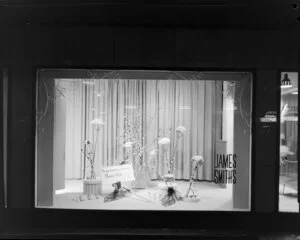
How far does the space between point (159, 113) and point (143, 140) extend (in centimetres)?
47

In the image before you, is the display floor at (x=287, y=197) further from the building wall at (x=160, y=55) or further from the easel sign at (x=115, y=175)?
the easel sign at (x=115, y=175)

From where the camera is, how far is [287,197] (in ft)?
13.9

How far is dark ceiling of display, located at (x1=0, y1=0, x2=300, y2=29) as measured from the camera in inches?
136

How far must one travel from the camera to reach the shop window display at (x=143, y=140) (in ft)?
14.0

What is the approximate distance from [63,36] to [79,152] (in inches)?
67.0

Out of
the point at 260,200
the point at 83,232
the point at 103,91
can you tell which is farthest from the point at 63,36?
the point at 260,200

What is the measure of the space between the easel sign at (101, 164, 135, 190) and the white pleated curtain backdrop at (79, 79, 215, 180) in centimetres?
9

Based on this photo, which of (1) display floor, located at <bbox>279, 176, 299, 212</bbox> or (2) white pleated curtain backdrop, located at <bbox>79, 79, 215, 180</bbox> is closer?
(1) display floor, located at <bbox>279, 176, 299, 212</bbox>

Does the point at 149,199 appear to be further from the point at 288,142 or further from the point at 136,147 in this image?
the point at 288,142

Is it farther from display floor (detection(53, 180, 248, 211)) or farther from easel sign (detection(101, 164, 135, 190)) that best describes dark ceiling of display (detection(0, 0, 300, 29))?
display floor (detection(53, 180, 248, 211))

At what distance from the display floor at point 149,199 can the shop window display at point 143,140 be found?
0.05 feet

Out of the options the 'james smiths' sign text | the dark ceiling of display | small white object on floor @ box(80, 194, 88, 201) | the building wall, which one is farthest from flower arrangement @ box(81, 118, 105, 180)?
the 'james smiths' sign text

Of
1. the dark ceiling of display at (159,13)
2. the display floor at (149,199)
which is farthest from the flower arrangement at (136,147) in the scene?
the dark ceiling of display at (159,13)

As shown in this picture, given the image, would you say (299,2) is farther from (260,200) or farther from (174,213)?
(174,213)
